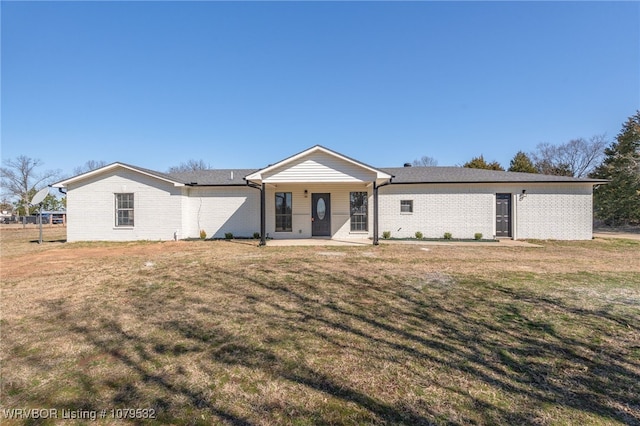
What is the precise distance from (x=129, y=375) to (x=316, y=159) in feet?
33.0

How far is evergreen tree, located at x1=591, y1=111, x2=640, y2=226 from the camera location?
22.0 meters

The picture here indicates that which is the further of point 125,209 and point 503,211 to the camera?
point 503,211

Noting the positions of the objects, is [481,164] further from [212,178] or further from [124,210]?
[124,210]

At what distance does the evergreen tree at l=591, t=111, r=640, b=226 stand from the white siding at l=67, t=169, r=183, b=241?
3082 cm

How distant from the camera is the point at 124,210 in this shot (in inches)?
560

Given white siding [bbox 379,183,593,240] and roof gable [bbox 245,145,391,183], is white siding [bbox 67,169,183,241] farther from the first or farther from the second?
white siding [bbox 379,183,593,240]

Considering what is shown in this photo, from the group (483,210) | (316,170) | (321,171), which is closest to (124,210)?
(316,170)

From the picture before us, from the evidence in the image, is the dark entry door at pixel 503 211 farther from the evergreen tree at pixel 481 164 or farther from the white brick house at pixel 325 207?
the evergreen tree at pixel 481 164

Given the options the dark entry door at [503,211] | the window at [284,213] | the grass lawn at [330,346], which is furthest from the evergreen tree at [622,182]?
the window at [284,213]

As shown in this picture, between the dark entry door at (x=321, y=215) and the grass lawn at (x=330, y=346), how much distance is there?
25.3ft

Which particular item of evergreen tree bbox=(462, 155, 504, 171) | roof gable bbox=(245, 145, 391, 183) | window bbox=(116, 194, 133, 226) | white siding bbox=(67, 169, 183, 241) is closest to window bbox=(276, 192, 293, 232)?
roof gable bbox=(245, 145, 391, 183)

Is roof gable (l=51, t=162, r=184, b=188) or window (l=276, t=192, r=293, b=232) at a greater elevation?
roof gable (l=51, t=162, r=184, b=188)

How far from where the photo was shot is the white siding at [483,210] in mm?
13914

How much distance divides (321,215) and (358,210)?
1.86 metres
